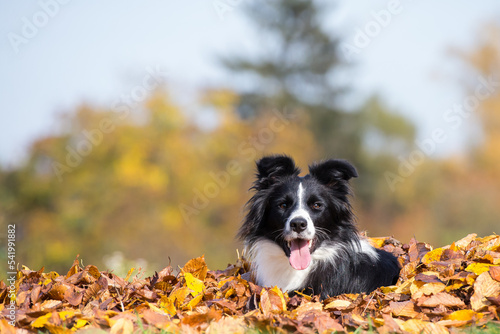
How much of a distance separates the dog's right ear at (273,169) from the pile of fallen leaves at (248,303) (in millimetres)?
911

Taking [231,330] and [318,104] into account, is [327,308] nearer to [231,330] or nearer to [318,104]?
[231,330]

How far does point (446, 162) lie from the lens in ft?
84.1

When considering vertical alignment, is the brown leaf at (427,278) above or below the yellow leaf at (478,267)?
below

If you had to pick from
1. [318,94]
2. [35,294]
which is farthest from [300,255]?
[318,94]

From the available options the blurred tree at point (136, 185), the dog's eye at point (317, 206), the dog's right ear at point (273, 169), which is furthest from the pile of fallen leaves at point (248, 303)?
the blurred tree at point (136, 185)

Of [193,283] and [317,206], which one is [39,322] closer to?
[193,283]

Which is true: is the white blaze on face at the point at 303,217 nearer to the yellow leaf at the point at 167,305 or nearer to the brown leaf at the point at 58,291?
the yellow leaf at the point at 167,305

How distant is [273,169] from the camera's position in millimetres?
4727

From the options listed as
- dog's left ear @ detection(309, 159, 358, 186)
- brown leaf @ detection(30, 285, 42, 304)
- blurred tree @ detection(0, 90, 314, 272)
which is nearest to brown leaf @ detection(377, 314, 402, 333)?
dog's left ear @ detection(309, 159, 358, 186)

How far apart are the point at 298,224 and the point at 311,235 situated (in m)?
0.15

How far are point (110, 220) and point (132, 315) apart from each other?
55.2ft

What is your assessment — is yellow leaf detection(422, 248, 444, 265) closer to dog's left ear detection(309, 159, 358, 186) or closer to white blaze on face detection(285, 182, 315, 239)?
dog's left ear detection(309, 159, 358, 186)

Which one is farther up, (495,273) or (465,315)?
(495,273)

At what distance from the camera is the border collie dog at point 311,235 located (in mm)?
4492
